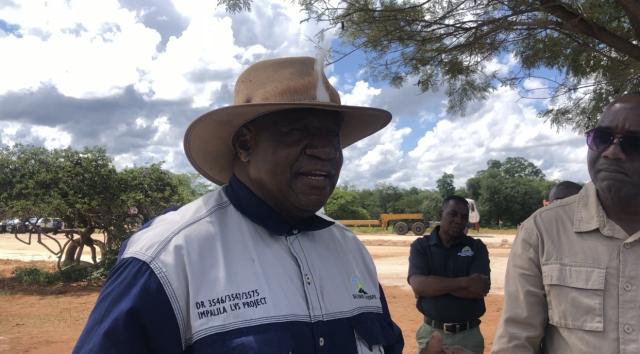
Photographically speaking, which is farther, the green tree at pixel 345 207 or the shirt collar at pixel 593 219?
the green tree at pixel 345 207

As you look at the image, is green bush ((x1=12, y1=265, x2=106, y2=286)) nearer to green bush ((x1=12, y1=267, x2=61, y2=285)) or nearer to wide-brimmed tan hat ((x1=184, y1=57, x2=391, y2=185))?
green bush ((x1=12, y1=267, x2=61, y2=285))

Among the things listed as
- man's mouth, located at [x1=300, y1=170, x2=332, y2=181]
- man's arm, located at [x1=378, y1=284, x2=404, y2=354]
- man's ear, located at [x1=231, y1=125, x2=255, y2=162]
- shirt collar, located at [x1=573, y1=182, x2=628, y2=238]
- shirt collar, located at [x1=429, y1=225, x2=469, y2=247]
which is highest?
man's ear, located at [x1=231, y1=125, x2=255, y2=162]

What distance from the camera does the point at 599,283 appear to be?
2.06m

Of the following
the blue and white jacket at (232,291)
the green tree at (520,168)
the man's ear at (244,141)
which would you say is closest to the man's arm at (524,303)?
the blue and white jacket at (232,291)

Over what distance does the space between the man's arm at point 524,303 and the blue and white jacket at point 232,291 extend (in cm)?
66

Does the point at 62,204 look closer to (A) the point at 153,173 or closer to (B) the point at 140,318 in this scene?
(A) the point at 153,173

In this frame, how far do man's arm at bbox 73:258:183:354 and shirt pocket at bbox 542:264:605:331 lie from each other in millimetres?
1494

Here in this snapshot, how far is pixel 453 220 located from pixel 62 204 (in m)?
10.7

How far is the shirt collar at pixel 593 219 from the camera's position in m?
2.12

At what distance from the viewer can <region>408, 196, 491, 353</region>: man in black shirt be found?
402 centimetres

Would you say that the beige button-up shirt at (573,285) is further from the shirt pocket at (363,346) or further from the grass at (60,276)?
the grass at (60,276)

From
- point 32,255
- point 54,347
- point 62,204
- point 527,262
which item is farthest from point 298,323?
point 32,255

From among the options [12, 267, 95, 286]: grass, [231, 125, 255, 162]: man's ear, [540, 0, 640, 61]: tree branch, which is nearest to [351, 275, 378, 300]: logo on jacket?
[231, 125, 255, 162]: man's ear

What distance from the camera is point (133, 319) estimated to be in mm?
1261
